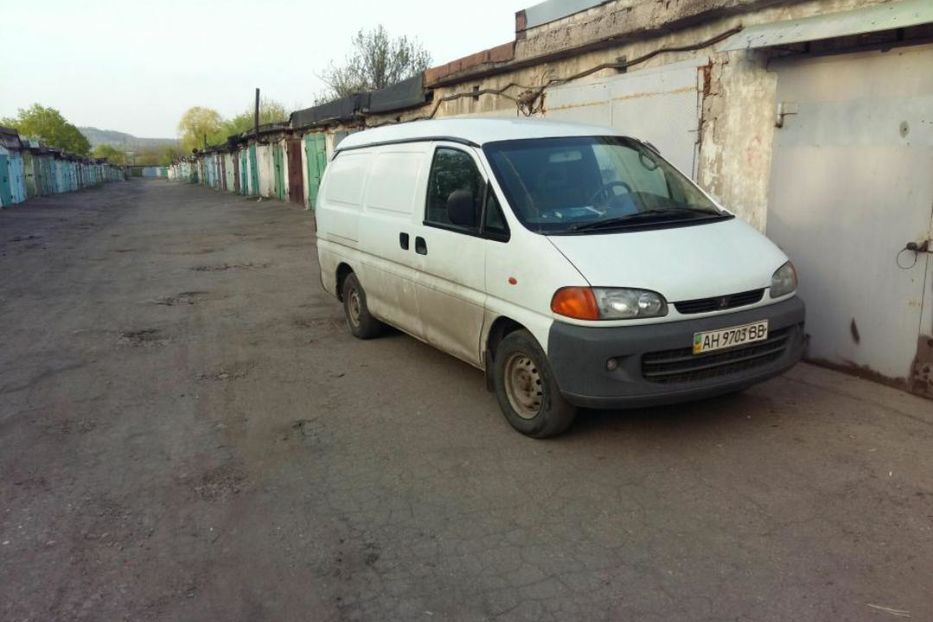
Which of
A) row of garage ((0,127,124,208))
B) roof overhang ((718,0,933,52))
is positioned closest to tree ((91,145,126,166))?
row of garage ((0,127,124,208))

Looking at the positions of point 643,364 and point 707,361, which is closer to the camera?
point 643,364

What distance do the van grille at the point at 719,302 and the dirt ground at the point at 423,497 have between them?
2.79ft

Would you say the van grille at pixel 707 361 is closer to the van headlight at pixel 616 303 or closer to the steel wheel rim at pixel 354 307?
the van headlight at pixel 616 303

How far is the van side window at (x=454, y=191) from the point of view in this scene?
4.72 metres

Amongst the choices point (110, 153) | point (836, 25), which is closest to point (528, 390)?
point (836, 25)

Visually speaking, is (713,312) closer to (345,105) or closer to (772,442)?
(772,442)

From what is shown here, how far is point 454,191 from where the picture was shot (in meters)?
4.95

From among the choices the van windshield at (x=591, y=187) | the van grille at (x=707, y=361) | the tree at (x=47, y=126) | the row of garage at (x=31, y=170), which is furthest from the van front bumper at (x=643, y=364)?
the tree at (x=47, y=126)

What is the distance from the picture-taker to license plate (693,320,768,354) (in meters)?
3.96

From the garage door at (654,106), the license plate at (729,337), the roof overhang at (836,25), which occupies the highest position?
the roof overhang at (836,25)

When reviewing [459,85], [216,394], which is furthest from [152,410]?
[459,85]

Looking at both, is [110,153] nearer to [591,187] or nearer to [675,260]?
[591,187]

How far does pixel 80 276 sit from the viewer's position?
1144cm

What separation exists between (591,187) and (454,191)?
0.93m
